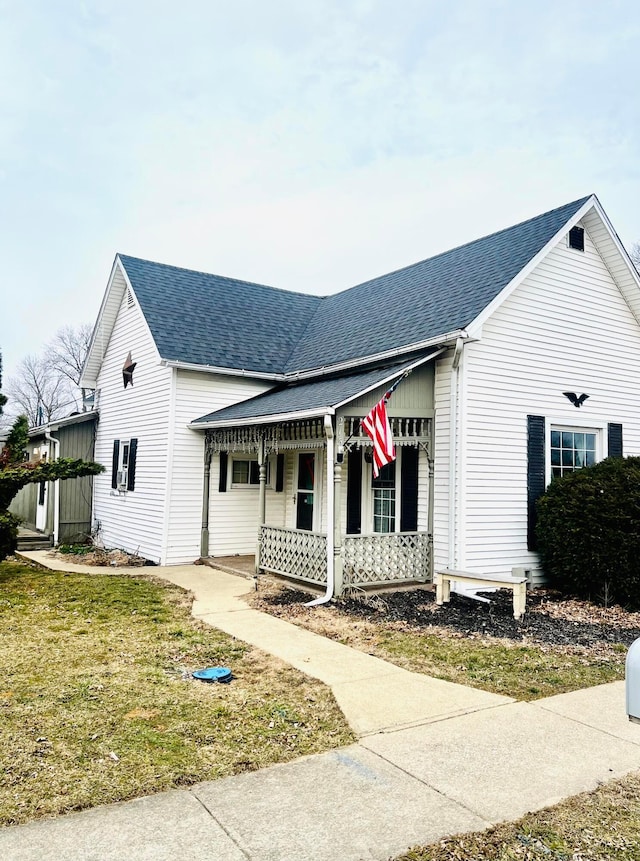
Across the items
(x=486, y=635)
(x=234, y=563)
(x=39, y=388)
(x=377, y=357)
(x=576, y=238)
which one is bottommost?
(x=486, y=635)

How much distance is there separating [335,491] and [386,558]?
4.91 feet

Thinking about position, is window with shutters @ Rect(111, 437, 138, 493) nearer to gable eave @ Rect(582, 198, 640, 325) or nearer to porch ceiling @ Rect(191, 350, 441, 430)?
porch ceiling @ Rect(191, 350, 441, 430)

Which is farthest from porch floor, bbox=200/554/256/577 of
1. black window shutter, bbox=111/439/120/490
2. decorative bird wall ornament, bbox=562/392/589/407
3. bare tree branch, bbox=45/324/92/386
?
bare tree branch, bbox=45/324/92/386

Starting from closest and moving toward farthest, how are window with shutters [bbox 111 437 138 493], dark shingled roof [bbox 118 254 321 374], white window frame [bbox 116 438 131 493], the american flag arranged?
1. the american flag
2. dark shingled roof [bbox 118 254 321 374]
3. window with shutters [bbox 111 437 138 493]
4. white window frame [bbox 116 438 131 493]

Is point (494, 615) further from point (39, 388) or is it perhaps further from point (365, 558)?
point (39, 388)

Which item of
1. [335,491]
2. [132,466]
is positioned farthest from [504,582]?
[132,466]

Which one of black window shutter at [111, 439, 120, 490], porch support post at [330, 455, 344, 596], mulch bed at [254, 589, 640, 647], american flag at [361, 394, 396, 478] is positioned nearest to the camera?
mulch bed at [254, 589, 640, 647]

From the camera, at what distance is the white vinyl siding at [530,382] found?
10164 mm

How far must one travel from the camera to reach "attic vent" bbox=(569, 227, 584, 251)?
11.4 m

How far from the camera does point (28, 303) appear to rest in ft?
209

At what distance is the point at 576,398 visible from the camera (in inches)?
450

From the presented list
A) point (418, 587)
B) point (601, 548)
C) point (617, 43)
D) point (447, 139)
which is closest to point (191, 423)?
point (418, 587)

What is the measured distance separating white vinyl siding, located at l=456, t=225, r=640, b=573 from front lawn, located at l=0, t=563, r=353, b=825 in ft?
16.5

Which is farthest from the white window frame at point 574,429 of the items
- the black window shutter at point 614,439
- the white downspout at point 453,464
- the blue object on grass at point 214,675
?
the blue object on grass at point 214,675
